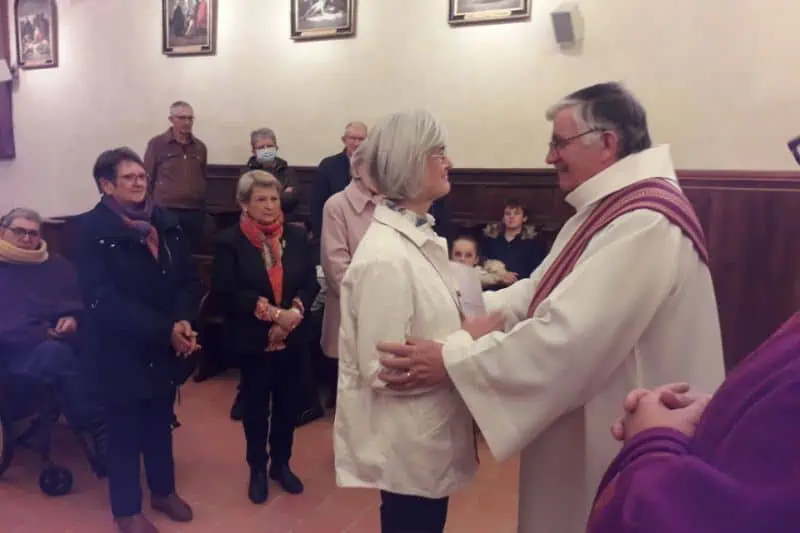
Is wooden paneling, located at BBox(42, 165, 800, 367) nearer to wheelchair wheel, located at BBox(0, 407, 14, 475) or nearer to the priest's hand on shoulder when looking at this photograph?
the priest's hand on shoulder

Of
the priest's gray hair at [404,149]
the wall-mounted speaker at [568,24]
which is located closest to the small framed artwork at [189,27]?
the wall-mounted speaker at [568,24]

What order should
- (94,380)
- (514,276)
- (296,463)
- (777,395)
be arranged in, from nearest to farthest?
(777,395) < (94,380) < (296,463) < (514,276)

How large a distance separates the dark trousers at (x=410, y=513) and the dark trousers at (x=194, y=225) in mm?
4207

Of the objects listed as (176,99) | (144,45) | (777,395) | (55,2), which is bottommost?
(777,395)

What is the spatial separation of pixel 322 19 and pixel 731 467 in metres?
5.88

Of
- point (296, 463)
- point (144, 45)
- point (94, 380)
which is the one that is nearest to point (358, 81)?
point (144, 45)

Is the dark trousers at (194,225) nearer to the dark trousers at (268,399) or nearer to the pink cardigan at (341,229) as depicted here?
the pink cardigan at (341,229)

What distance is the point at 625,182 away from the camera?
4.99 feet

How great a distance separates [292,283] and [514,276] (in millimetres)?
1772

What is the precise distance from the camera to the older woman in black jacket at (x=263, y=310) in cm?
289

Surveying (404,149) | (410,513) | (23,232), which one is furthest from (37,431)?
(404,149)

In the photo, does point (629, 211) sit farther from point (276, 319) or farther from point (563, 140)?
point (276, 319)

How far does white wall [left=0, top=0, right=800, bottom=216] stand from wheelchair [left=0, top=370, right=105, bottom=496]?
3497 mm

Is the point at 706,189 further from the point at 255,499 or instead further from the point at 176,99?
the point at 176,99
